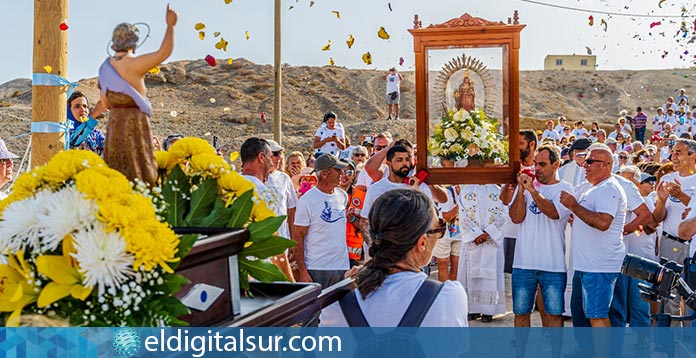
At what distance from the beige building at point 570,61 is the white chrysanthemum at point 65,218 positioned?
216ft

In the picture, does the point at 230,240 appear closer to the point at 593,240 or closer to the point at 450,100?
the point at 450,100

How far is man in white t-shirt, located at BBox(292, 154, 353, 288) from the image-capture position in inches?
278

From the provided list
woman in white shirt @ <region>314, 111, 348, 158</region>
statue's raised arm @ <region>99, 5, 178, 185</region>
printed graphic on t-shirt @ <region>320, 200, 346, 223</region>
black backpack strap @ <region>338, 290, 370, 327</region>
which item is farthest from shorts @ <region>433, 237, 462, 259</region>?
statue's raised arm @ <region>99, 5, 178, 185</region>

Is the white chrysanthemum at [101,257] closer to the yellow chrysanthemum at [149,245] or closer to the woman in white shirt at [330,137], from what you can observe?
the yellow chrysanthemum at [149,245]

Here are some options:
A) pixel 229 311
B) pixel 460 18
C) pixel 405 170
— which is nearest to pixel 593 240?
pixel 405 170

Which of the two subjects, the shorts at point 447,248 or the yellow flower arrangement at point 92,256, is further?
the shorts at point 447,248

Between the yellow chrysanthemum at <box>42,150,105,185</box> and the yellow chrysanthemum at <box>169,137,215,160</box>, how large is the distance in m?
0.50

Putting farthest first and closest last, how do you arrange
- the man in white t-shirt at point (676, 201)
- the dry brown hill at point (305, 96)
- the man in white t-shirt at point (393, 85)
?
the dry brown hill at point (305, 96) < the man in white t-shirt at point (393, 85) < the man in white t-shirt at point (676, 201)

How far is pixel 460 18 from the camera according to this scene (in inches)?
233

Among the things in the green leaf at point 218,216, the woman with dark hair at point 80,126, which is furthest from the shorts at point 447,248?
the green leaf at point 218,216

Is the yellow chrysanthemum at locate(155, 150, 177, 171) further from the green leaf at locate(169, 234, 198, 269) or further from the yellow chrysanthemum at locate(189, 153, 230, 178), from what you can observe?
the green leaf at locate(169, 234, 198, 269)

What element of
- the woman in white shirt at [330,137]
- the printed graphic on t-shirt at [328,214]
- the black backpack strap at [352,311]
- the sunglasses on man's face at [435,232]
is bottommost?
the black backpack strap at [352,311]

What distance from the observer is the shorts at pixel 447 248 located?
9289 millimetres

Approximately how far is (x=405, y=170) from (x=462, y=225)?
2032 millimetres
